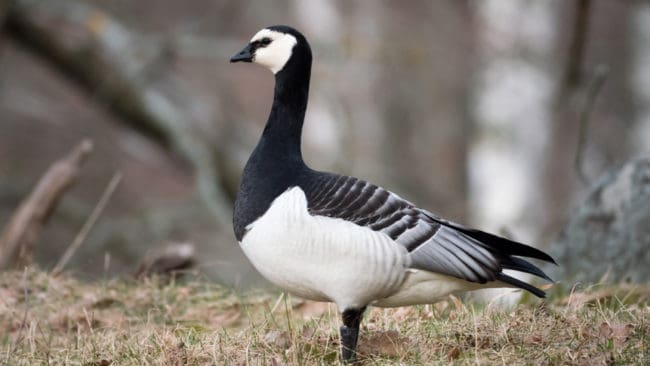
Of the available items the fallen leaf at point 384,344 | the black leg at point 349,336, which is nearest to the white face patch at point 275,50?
the black leg at point 349,336

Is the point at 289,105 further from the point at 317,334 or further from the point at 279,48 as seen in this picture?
the point at 317,334

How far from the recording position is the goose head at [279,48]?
4559mm

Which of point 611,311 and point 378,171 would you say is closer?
point 611,311

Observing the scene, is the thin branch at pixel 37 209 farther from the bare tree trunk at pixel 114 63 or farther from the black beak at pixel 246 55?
the bare tree trunk at pixel 114 63

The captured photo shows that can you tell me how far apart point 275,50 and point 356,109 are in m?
10.6

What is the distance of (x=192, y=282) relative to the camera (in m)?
6.16

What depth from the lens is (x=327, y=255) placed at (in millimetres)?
4051

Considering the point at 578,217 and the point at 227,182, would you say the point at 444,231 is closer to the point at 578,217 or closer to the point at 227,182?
the point at 578,217

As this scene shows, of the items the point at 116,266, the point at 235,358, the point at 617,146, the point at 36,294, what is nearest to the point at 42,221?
the point at 36,294

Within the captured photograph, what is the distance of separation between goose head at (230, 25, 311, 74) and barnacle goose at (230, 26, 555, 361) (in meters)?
0.43

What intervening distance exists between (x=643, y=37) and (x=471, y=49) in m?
4.10

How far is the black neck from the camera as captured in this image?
457 centimetres

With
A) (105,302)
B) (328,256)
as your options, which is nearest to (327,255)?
(328,256)

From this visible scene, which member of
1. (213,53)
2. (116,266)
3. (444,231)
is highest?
(213,53)
